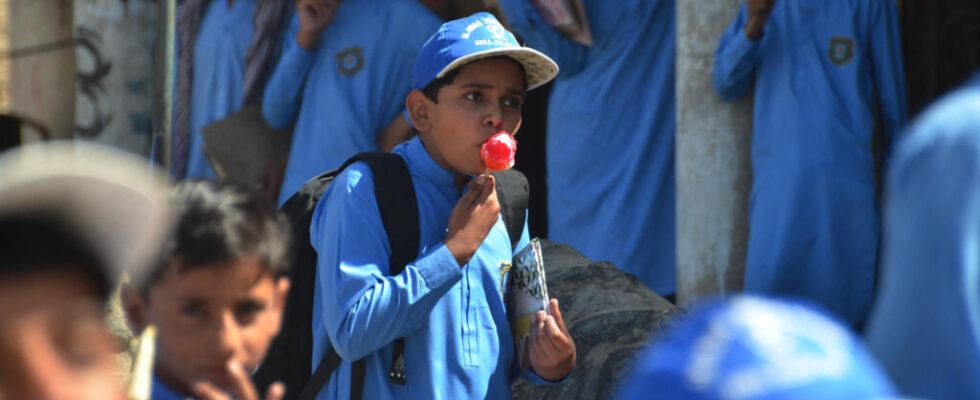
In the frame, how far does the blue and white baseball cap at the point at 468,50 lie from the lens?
8.46ft

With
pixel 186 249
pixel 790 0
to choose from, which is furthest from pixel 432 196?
pixel 790 0

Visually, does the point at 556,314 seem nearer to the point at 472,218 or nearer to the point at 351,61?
the point at 472,218

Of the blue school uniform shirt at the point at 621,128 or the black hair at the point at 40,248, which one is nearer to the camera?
the black hair at the point at 40,248

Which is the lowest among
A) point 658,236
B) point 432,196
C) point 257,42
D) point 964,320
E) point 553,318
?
point 658,236

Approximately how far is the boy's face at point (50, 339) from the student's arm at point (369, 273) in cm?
113

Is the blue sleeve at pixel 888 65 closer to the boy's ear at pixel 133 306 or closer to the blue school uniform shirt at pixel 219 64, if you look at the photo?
the blue school uniform shirt at pixel 219 64

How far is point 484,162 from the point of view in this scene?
2.57m

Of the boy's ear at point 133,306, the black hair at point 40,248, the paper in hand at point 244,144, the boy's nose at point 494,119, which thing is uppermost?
the black hair at point 40,248

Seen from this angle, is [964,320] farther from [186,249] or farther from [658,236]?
[658,236]

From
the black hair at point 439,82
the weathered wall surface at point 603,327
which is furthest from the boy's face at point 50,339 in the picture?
the weathered wall surface at point 603,327

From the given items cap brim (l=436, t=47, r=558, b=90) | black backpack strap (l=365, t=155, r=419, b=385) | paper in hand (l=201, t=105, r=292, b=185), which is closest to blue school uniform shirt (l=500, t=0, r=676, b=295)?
paper in hand (l=201, t=105, r=292, b=185)

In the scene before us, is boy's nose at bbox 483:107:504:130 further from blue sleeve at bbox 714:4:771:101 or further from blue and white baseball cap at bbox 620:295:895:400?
blue sleeve at bbox 714:4:771:101

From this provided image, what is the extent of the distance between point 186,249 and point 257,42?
173 inches

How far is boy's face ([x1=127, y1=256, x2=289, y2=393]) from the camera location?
164cm
